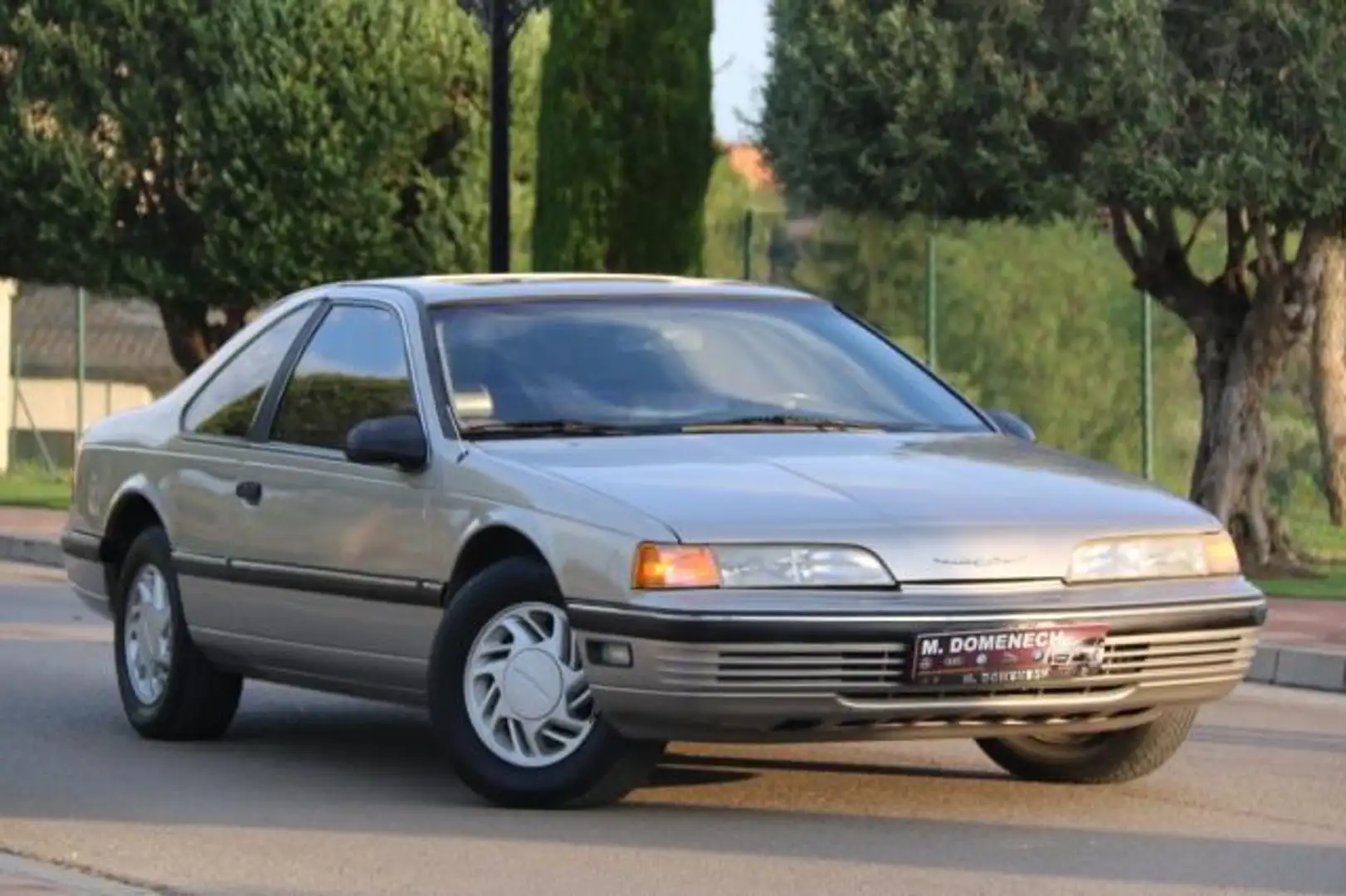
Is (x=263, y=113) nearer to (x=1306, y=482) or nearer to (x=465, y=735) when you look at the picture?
(x=1306, y=482)

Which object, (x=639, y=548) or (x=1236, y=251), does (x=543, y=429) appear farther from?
(x=1236, y=251)

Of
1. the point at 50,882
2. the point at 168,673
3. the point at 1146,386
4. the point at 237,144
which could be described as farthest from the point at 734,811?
the point at 237,144

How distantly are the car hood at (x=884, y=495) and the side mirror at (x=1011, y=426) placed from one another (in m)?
0.64

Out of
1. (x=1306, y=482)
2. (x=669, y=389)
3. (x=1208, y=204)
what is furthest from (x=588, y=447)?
(x=1306, y=482)

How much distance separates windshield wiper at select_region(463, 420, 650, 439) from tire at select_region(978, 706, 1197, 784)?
4.82 feet

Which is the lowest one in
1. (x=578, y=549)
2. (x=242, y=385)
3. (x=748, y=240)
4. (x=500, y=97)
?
(x=748, y=240)

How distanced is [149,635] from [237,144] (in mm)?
16546

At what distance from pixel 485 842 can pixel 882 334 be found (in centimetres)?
284

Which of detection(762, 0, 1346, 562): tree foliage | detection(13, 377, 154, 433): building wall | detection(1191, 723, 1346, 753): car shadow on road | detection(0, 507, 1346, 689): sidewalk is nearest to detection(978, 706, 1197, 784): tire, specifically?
detection(1191, 723, 1346, 753): car shadow on road

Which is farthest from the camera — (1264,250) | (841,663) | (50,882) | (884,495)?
(1264,250)

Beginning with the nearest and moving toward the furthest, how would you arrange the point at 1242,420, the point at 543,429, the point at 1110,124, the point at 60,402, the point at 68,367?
the point at 543,429 → the point at 1110,124 → the point at 1242,420 → the point at 60,402 → the point at 68,367

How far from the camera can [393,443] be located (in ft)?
32.1

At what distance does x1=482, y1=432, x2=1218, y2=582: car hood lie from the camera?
8789mm

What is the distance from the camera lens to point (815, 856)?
28.4ft
